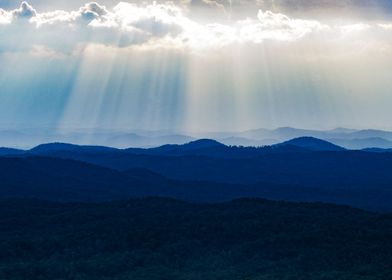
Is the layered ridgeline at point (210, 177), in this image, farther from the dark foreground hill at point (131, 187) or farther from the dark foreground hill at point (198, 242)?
the dark foreground hill at point (198, 242)

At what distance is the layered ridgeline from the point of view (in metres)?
108

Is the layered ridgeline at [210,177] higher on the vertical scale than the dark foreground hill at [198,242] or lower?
higher

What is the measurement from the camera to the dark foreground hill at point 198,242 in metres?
47.2

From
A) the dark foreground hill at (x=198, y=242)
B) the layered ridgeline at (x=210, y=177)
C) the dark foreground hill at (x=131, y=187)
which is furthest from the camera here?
the layered ridgeline at (x=210, y=177)

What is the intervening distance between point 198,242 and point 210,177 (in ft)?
302

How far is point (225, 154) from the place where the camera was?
191375mm

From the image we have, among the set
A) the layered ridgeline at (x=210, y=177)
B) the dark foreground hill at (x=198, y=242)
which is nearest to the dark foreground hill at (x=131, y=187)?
the layered ridgeline at (x=210, y=177)

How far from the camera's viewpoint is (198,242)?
180 feet

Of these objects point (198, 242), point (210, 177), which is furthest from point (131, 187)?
point (198, 242)

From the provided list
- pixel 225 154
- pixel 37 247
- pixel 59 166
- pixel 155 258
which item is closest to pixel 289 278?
pixel 155 258

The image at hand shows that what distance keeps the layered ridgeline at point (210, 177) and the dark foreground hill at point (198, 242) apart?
34052 mm

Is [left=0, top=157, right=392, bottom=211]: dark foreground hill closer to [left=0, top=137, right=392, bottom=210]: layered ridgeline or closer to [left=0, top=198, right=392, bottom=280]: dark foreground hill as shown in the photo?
[left=0, top=137, right=392, bottom=210]: layered ridgeline

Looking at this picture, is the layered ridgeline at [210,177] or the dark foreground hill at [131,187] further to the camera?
the layered ridgeline at [210,177]

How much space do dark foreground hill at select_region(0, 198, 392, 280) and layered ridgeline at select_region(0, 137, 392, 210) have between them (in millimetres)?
34052
